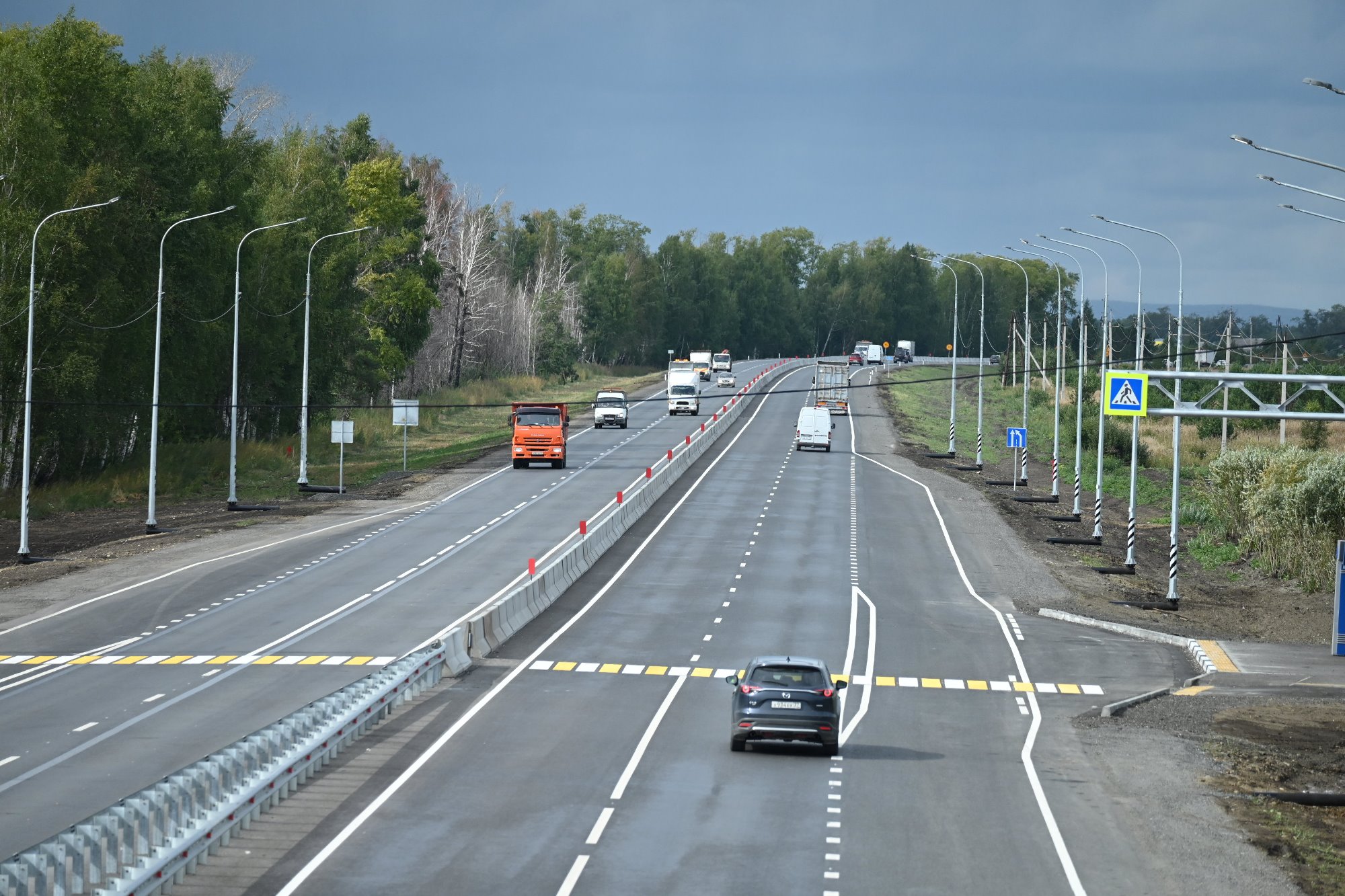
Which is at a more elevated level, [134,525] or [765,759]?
[134,525]

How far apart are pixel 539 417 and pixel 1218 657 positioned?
1549 inches

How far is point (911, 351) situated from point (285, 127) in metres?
95.7

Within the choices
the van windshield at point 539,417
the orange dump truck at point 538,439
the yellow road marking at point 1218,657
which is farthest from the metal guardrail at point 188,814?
the van windshield at point 539,417

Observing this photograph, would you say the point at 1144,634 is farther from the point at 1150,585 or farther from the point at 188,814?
the point at 188,814

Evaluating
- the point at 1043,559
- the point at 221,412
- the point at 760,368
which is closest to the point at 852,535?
the point at 1043,559

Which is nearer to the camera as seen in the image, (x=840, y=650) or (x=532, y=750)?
(x=532, y=750)

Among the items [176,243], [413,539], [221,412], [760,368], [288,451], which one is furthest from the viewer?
[760,368]

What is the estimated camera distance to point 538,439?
6712 centimetres

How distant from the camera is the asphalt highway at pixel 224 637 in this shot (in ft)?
71.2

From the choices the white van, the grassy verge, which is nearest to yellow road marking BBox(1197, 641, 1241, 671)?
the grassy verge

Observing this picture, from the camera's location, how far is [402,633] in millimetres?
33625

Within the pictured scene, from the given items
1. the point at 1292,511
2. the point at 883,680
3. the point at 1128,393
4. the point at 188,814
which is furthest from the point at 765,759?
the point at 1292,511

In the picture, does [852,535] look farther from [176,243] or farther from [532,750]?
[176,243]

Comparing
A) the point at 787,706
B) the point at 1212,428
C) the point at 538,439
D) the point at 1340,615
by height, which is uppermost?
the point at 1212,428
